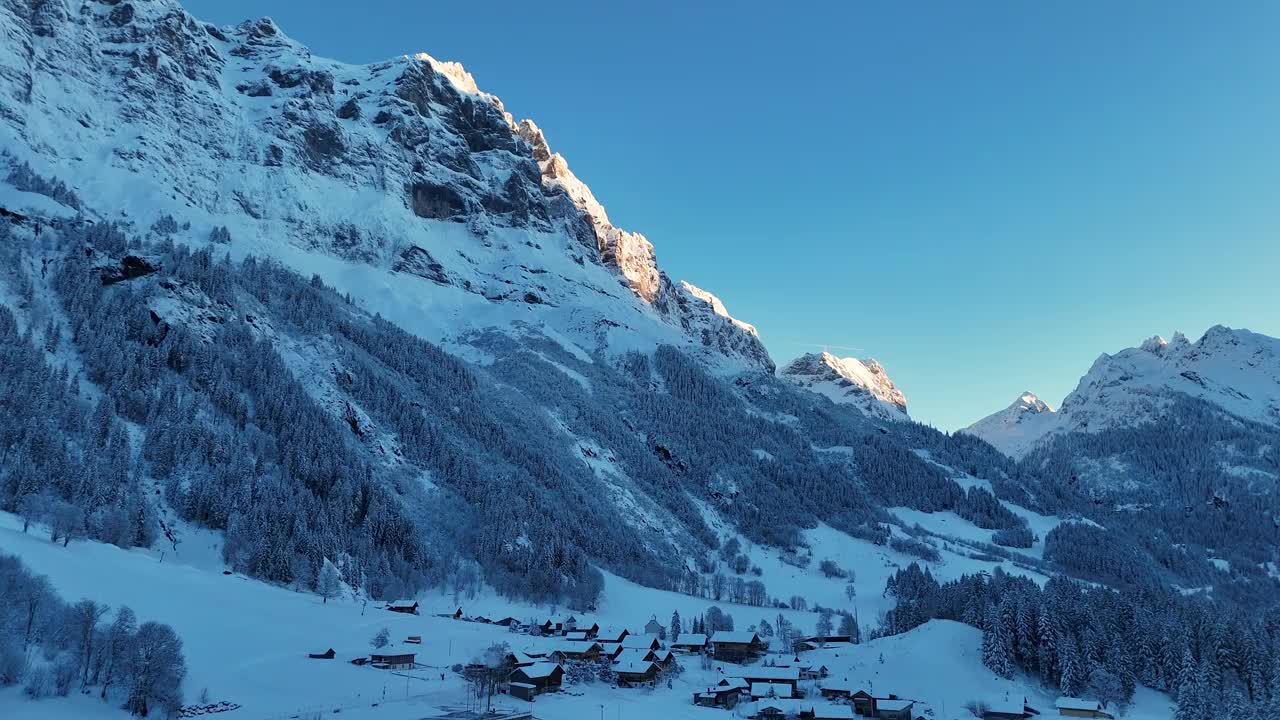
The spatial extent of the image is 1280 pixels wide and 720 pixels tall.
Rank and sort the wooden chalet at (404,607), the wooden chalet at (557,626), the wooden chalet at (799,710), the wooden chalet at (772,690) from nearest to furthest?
1. the wooden chalet at (799,710)
2. the wooden chalet at (772,690)
3. the wooden chalet at (404,607)
4. the wooden chalet at (557,626)

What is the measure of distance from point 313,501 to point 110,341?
140ft

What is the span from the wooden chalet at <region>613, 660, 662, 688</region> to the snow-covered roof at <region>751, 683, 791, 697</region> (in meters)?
11.2

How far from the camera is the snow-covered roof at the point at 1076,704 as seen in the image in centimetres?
8119

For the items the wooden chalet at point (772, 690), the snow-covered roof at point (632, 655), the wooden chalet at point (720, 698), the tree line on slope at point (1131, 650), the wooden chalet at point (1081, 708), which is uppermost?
the tree line on slope at point (1131, 650)

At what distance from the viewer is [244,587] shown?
97.8 metres

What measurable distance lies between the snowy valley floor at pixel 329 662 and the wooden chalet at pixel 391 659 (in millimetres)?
1573

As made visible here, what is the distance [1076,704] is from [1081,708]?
0.66 meters

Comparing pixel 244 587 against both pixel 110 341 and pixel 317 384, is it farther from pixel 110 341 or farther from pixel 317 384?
pixel 317 384

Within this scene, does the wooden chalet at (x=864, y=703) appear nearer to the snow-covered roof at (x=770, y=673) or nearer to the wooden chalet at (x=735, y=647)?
the snow-covered roof at (x=770, y=673)

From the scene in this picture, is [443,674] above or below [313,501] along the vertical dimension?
below

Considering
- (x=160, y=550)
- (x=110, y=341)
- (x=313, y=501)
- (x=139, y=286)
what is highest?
(x=139, y=286)

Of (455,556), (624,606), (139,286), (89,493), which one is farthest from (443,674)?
(139,286)

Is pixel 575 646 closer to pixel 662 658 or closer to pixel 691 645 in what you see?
pixel 662 658

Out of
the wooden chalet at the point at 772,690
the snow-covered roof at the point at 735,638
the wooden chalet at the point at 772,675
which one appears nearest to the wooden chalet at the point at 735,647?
the snow-covered roof at the point at 735,638
